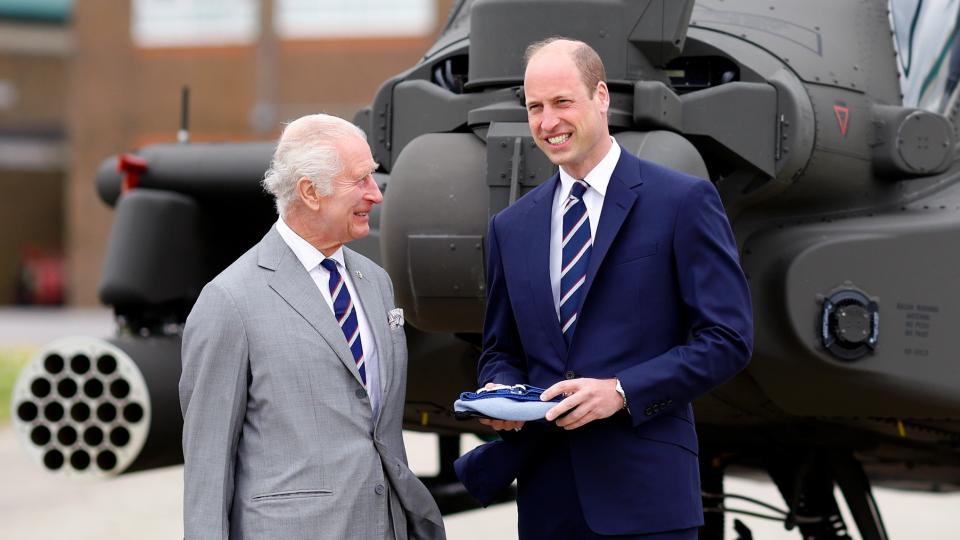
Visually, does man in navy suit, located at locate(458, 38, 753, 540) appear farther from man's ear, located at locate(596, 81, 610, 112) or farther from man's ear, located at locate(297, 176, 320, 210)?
man's ear, located at locate(297, 176, 320, 210)

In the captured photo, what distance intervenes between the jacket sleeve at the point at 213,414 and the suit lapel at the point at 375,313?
307 millimetres

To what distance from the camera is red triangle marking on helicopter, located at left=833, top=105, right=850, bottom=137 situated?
175 inches

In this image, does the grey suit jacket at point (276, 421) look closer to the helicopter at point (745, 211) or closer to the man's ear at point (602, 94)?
the man's ear at point (602, 94)

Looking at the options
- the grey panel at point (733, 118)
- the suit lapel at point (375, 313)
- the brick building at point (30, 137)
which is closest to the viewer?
the suit lapel at point (375, 313)

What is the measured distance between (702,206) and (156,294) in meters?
3.33

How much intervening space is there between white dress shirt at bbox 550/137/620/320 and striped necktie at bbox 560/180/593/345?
1cm

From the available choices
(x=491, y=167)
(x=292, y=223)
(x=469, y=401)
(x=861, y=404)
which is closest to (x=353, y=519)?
(x=469, y=401)

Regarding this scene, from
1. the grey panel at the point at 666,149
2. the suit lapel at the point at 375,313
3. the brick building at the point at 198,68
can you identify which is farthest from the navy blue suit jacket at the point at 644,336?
the brick building at the point at 198,68

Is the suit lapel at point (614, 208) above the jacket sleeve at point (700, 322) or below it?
above

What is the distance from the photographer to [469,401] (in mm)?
2939

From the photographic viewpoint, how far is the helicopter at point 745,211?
4.02 meters

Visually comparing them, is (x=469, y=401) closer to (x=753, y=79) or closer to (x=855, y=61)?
(x=753, y=79)

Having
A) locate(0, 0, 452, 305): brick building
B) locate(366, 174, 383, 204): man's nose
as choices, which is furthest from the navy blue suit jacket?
locate(0, 0, 452, 305): brick building

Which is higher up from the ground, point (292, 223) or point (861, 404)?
point (292, 223)
